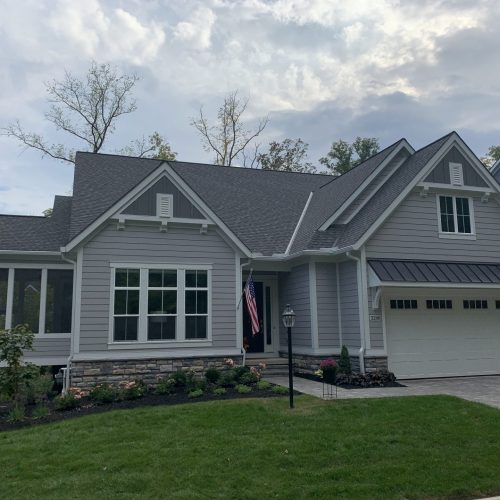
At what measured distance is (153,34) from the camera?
15445mm

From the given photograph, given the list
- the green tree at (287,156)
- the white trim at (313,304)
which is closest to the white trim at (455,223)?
the white trim at (313,304)

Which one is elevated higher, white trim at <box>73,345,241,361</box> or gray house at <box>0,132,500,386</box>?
gray house at <box>0,132,500,386</box>

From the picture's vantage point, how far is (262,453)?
6.64 meters

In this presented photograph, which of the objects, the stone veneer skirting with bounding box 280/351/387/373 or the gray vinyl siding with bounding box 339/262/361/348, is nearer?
the stone veneer skirting with bounding box 280/351/387/373

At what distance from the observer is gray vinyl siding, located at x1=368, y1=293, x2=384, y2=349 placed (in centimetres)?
1339

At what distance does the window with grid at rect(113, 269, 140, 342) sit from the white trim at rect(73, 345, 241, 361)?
0.37 m

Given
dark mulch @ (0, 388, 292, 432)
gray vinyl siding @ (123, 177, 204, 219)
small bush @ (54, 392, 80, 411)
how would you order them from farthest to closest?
1. gray vinyl siding @ (123, 177, 204, 219)
2. small bush @ (54, 392, 80, 411)
3. dark mulch @ (0, 388, 292, 432)

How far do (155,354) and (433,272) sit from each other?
799 centimetres

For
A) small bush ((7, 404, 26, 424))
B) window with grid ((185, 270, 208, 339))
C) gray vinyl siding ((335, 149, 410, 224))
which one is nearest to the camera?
small bush ((7, 404, 26, 424))

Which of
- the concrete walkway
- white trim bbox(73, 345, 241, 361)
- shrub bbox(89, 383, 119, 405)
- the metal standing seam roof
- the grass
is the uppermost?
the metal standing seam roof

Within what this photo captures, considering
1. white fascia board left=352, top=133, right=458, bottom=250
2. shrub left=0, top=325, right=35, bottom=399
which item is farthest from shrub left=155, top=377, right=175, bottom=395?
white fascia board left=352, top=133, right=458, bottom=250

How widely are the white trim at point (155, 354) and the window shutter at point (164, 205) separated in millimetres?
3581

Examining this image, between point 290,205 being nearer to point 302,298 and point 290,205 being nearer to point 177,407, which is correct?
point 302,298

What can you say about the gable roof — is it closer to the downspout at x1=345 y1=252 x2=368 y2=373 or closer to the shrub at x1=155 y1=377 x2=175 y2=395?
the shrub at x1=155 y1=377 x2=175 y2=395
